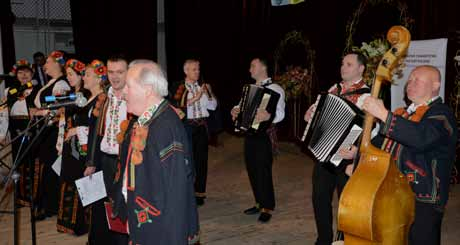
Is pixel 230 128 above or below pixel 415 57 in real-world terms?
below

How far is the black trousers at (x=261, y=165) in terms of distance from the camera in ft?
14.8

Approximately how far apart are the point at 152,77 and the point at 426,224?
179 cm

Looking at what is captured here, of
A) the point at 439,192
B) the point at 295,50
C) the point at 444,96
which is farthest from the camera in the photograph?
the point at 295,50

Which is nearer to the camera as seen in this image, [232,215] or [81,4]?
[232,215]

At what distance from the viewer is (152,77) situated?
2201 millimetres

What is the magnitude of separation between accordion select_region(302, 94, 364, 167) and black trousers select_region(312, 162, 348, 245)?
246 millimetres

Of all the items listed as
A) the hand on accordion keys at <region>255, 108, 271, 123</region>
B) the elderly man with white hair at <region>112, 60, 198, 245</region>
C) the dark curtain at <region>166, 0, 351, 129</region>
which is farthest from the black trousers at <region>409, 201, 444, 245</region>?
the dark curtain at <region>166, 0, 351, 129</region>

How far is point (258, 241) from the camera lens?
13.4ft

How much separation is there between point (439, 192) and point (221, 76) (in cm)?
769

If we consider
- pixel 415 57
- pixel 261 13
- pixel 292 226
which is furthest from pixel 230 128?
pixel 292 226

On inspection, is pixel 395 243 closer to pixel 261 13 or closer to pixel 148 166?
pixel 148 166

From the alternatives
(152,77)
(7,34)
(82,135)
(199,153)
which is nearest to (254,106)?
(199,153)

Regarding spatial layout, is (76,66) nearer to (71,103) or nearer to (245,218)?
(71,103)

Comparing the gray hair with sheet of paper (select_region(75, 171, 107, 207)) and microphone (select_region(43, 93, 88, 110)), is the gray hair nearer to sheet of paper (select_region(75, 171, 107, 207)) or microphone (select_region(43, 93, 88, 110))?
microphone (select_region(43, 93, 88, 110))
